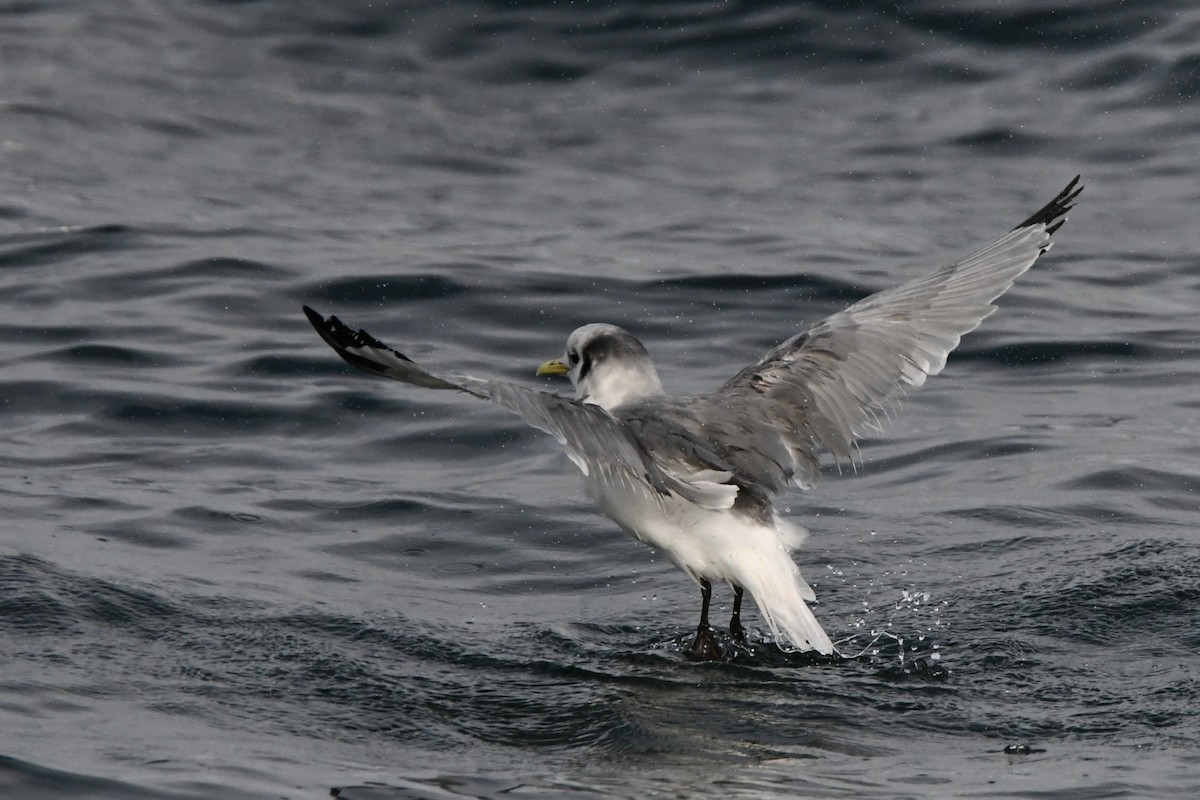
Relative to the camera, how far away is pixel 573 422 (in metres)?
5.31

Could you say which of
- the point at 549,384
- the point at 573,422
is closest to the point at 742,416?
the point at 573,422

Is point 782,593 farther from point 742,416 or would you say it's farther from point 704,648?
point 742,416

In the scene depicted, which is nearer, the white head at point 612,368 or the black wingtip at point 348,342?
the black wingtip at point 348,342

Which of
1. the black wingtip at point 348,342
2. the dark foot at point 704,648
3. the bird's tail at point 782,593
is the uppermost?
the black wingtip at point 348,342

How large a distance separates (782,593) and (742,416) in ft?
2.55

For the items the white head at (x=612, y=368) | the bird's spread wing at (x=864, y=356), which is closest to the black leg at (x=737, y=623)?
the bird's spread wing at (x=864, y=356)

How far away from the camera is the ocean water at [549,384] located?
510 centimetres

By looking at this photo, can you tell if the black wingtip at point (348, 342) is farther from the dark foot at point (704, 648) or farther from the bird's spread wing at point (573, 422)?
the dark foot at point (704, 648)

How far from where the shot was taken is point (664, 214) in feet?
42.2

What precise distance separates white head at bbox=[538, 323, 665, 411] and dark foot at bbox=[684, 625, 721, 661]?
34.3 inches

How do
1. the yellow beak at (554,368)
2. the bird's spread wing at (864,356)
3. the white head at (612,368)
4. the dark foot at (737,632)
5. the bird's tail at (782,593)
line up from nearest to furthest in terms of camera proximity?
the bird's tail at (782,593)
the dark foot at (737,632)
the white head at (612,368)
the bird's spread wing at (864,356)
the yellow beak at (554,368)

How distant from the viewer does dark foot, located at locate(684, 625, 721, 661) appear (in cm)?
602

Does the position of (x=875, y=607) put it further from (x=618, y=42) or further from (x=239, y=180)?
(x=618, y=42)

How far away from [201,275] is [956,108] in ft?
21.7
